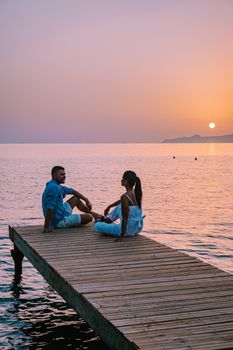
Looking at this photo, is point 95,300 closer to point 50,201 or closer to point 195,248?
point 50,201

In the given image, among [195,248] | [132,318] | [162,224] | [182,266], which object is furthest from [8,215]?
[132,318]

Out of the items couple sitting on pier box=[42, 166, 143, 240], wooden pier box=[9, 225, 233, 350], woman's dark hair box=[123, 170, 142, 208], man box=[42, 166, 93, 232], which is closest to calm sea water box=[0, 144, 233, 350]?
wooden pier box=[9, 225, 233, 350]

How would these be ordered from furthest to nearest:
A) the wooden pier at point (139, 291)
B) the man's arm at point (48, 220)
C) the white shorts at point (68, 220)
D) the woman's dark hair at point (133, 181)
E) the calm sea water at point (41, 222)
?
the white shorts at point (68, 220) < the man's arm at point (48, 220) < the woman's dark hair at point (133, 181) < the calm sea water at point (41, 222) < the wooden pier at point (139, 291)

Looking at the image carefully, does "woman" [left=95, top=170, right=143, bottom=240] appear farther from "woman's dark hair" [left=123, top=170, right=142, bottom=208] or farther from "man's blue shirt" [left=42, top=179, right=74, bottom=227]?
"man's blue shirt" [left=42, top=179, right=74, bottom=227]

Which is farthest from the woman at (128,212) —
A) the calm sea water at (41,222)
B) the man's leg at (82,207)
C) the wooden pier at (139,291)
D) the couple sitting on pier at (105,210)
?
the calm sea water at (41,222)

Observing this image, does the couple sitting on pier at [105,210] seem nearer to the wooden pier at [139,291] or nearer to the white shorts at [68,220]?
the white shorts at [68,220]

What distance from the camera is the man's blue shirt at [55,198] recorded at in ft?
39.9

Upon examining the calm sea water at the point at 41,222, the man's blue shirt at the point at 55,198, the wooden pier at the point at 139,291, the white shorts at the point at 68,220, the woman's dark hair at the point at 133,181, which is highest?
the woman's dark hair at the point at 133,181

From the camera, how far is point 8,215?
29.9 m

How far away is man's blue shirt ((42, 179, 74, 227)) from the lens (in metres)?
12.2

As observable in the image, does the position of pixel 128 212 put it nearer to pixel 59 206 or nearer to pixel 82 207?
pixel 59 206

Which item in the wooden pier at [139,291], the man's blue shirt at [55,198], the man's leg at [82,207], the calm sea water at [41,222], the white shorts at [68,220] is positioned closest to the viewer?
the wooden pier at [139,291]

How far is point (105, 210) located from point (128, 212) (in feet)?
5.22

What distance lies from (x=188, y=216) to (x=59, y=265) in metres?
21.8
